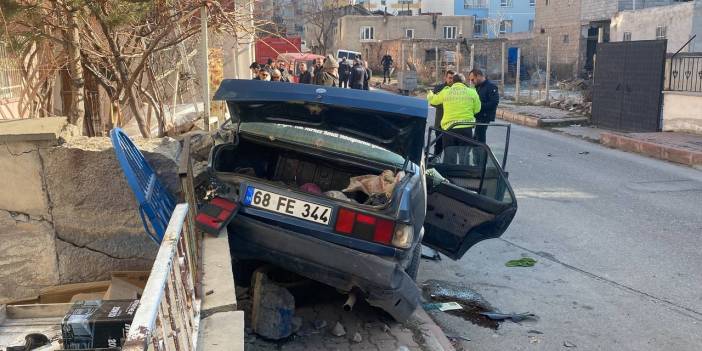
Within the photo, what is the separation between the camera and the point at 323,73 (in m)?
13.8

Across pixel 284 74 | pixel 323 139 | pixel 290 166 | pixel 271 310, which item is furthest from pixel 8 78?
pixel 284 74

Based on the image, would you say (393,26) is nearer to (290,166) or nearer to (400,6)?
(400,6)

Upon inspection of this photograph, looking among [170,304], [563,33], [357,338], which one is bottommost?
[357,338]

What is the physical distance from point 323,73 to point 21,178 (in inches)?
377

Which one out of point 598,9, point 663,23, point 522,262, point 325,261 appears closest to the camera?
point 325,261

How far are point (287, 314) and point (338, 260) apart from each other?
58cm

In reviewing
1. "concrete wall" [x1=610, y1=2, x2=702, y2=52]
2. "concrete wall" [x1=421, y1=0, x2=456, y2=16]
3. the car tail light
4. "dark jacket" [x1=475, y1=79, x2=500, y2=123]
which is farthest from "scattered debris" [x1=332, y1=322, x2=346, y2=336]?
"concrete wall" [x1=421, y1=0, x2=456, y2=16]

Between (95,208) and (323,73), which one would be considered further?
(323,73)

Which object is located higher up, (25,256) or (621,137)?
(25,256)

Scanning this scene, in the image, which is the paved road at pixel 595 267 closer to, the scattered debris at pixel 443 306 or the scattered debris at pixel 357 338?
the scattered debris at pixel 443 306

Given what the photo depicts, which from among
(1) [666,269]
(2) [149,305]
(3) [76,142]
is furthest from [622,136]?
(2) [149,305]

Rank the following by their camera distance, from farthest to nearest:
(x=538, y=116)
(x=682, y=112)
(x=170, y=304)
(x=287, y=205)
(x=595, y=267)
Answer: (x=538, y=116)
(x=682, y=112)
(x=595, y=267)
(x=287, y=205)
(x=170, y=304)

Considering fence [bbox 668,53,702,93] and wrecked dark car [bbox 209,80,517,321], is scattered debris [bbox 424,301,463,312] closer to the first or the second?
wrecked dark car [bbox 209,80,517,321]

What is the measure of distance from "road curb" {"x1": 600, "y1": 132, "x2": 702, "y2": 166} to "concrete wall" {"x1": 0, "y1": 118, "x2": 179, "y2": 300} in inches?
408
